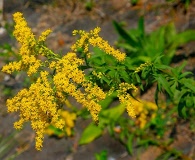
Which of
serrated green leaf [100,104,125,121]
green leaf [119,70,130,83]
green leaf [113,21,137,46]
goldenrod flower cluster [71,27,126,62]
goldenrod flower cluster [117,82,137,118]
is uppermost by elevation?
green leaf [113,21,137,46]

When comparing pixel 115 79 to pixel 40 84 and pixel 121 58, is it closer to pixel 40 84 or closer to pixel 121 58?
pixel 121 58

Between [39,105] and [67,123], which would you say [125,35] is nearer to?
[67,123]

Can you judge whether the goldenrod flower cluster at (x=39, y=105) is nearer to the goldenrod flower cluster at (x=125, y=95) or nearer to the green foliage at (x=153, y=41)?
the goldenrod flower cluster at (x=125, y=95)

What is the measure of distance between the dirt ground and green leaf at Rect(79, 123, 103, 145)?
0.33 ft

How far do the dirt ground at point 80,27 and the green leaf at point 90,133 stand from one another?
4.0 inches

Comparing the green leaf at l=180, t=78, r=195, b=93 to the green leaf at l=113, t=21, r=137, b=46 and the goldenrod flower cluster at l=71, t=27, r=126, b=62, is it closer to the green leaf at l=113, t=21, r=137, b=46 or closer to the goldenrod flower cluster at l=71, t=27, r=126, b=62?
the goldenrod flower cluster at l=71, t=27, r=126, b=62

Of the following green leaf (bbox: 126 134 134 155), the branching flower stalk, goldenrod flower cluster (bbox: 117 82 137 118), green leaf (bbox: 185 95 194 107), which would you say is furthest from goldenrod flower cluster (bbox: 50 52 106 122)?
green leaf (bbox: 126 134 134 155)

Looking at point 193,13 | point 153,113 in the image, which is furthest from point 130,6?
point 153,113

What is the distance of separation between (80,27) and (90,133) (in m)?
1.89

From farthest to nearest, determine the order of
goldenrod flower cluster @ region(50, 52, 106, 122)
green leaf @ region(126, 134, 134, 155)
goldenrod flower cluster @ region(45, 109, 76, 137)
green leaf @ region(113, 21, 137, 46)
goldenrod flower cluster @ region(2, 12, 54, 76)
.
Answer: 1. green leaf @ region(113, 21, 137, 46)
2. goldenrod flower cluster @ region(45, 109, 76, 137)
3. green leaf @ region(126, 134, 134, 155)
4. goldenrod flower cluster @ region(2, 12, 54, 76)
5. goldenrod flower cluster @ region(50, 52, 106, 122)

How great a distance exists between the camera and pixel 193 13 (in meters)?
5.71

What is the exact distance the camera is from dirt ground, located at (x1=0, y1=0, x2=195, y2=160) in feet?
16.0

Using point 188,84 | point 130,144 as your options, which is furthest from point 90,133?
point 188,84

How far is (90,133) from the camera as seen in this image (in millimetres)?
4875
